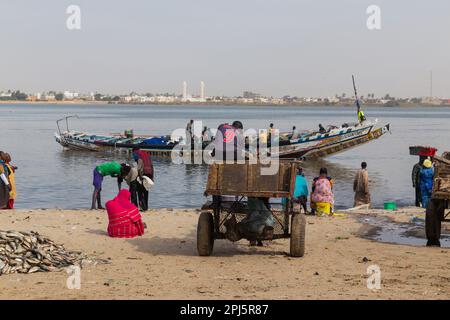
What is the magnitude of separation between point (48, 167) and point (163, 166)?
6231mm

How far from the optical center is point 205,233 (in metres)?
10.7

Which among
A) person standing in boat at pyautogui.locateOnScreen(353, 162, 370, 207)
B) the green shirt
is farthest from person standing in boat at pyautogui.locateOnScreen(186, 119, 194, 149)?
the green shirt

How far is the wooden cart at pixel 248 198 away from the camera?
1023 cm

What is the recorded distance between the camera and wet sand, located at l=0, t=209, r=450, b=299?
818cm

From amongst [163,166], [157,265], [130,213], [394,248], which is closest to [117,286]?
[157,265]

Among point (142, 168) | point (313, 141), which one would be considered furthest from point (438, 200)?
point (313, 141)

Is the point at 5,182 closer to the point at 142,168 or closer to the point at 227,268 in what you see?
the point at 142,168

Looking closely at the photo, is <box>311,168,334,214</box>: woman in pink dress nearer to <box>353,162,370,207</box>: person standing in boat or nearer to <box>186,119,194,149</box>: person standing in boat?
<box>353,162,370,207</box>: person standing in boat

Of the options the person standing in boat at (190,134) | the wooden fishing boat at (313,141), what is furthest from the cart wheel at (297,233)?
the person standing in boat at (190,134)

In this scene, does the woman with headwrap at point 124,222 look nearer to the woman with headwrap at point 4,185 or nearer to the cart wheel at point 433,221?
the woman with headwrap at point 4,185

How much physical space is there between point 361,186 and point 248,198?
8624 millimetres

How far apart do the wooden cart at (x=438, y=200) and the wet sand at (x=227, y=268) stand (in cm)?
36

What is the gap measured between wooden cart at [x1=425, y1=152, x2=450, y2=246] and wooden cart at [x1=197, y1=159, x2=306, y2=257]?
2.39 metres
